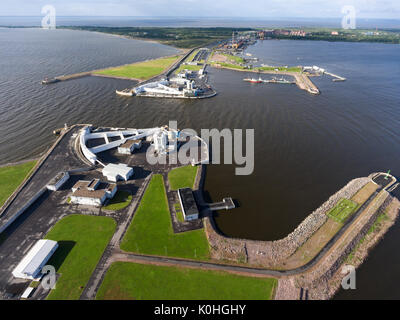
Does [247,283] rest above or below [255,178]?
below

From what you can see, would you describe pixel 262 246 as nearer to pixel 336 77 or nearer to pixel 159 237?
pixel 159 237

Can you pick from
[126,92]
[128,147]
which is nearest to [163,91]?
[126,92]

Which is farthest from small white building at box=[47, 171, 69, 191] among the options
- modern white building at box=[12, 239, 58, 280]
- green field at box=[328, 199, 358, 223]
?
green field at box=[328, 199, 358, 223]

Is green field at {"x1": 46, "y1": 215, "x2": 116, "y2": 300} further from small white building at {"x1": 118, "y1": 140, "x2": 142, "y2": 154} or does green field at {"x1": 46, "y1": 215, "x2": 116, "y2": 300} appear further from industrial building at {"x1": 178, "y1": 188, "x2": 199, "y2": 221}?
small white building at {"x1": 118, "y1": 140, "x2": 142, "y2": 154}

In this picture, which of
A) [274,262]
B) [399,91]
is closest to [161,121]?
[274,262]

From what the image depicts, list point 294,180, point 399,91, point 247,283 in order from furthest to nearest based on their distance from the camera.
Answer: point 399,91, point 294,180, point 247,283

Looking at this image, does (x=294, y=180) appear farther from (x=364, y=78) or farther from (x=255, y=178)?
(x=364, y=78)
